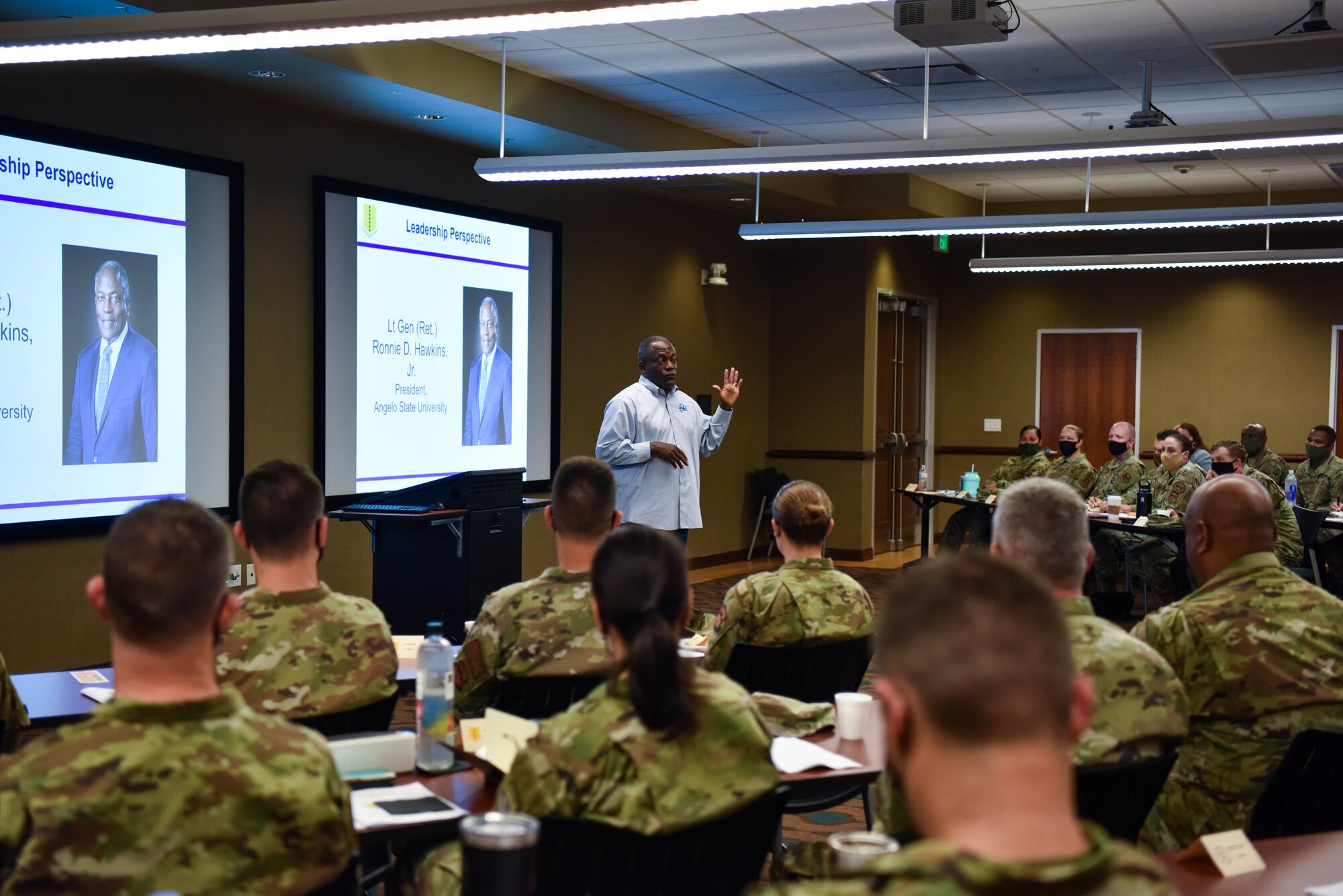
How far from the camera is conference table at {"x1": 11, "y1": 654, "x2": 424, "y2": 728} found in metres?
2.74

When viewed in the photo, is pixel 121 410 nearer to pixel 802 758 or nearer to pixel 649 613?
pixel 802 758

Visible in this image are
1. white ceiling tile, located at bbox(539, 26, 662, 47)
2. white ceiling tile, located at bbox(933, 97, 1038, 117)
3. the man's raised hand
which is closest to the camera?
the man's raised hand

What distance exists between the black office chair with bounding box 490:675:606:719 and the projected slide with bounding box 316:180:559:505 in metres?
4.51

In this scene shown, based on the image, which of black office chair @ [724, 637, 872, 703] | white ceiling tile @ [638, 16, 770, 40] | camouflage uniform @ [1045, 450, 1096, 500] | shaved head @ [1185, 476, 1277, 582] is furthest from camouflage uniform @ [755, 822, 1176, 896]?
camouflage uniform @ [1045, 450, 1096, 500]

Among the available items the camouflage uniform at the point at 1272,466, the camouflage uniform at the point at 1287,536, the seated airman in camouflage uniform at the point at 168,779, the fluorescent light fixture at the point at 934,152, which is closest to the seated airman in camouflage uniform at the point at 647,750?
the seated airman in camouflage uniform at the point at 168,779

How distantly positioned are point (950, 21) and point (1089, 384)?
8.11m

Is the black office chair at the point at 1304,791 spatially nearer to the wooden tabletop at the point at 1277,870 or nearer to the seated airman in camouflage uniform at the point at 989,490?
the wooden tabletop at the point at 1277,870

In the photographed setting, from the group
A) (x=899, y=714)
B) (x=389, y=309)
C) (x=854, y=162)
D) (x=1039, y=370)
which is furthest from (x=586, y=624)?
(x=1039, y=370)

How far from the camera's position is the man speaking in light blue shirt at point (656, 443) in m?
5.95

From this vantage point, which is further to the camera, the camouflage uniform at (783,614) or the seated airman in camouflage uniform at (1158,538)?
the seated airman in camouflage uniform at (1158,538)

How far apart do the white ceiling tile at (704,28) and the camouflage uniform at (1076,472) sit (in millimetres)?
4949

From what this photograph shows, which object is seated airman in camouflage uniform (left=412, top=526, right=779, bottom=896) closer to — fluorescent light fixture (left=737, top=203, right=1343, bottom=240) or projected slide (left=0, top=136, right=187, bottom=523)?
projected slide (left=0, top=136, right=187, bottom=523)

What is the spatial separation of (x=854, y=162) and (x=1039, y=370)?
7.41 metres

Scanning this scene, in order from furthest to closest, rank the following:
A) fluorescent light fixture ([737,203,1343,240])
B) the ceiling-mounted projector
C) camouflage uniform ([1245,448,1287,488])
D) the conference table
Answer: camouflage uniform ([1245,448,1287,488])
fluorescent light fixture ([737,203,1343,240])
the ceiling-mounted projector
the conference table
